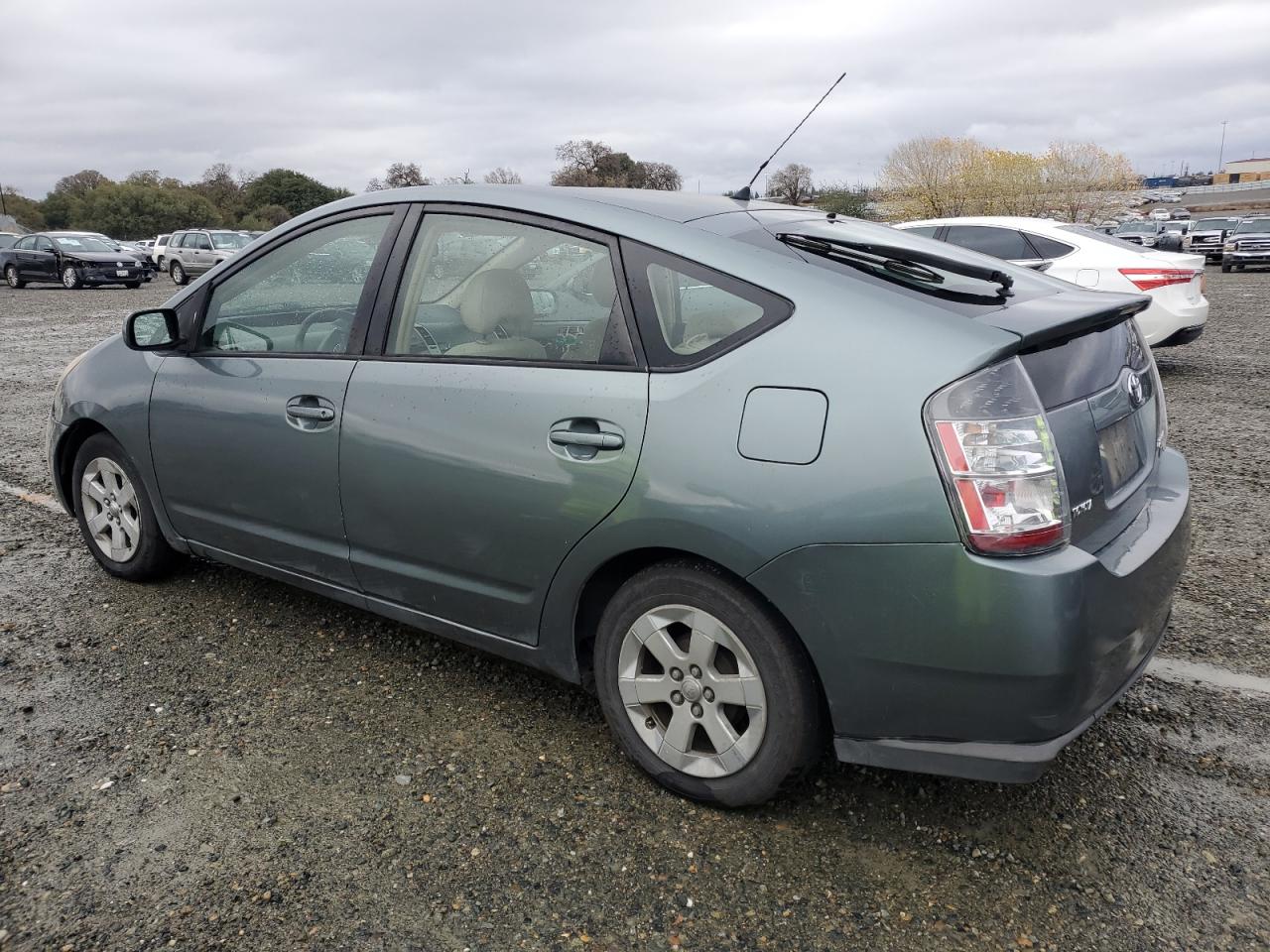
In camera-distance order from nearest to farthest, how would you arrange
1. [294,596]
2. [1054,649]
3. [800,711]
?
[1054,649] < [800,711] < [294,596]

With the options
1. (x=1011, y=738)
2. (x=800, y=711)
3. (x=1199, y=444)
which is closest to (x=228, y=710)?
(x=800, y=711)

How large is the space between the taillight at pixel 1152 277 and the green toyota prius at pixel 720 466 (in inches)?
273

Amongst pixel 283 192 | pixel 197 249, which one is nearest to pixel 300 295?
pixel 197 249

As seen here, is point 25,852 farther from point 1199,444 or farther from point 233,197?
point 233,197

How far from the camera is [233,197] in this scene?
331ft

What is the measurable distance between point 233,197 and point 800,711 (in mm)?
110580

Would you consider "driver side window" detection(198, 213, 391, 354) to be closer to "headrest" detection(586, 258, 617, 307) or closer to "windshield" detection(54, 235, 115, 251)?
"headrest" detection(586, 258, 617, 307)

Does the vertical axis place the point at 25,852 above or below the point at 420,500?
below

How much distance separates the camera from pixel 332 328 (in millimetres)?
3318

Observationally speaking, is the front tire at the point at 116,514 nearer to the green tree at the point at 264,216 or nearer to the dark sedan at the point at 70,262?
the dark sedan at the point at 70,262

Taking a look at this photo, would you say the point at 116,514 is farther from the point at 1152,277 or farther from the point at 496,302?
the point at 1152,277

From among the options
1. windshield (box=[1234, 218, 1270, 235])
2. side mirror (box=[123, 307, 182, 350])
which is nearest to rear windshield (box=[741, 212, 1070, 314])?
side mirror (box=[123, 307, 182, 350])

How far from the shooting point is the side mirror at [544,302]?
288cm

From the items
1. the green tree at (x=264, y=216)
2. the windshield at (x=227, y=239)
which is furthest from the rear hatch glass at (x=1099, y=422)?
the green tree at (x=264, y=216)
